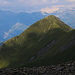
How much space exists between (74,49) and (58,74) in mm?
79956

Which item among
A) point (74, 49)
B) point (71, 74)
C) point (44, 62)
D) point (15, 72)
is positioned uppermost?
point (74, 49)

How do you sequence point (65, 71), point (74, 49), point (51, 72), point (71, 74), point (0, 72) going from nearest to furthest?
point (71, 74)
point (65, 71)
point (51, 72)
point (0, 72)
point (74, 49)

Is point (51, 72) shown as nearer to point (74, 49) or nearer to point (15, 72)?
point (15, 72)

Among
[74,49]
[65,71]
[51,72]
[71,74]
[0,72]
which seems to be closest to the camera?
[71,74]

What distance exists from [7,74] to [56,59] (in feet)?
254

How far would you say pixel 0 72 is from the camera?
67.6 feet

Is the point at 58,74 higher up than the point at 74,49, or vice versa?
the point at 74,49

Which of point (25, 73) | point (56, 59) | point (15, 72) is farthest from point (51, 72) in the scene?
point (56, 59)

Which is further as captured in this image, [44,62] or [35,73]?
[44,62]

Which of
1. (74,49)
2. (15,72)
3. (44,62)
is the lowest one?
(15,72)

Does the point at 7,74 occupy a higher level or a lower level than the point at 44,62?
lower

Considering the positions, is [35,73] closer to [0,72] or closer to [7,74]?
[7,74]

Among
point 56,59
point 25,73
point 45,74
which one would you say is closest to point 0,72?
point 25,73

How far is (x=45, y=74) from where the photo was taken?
1883cm
